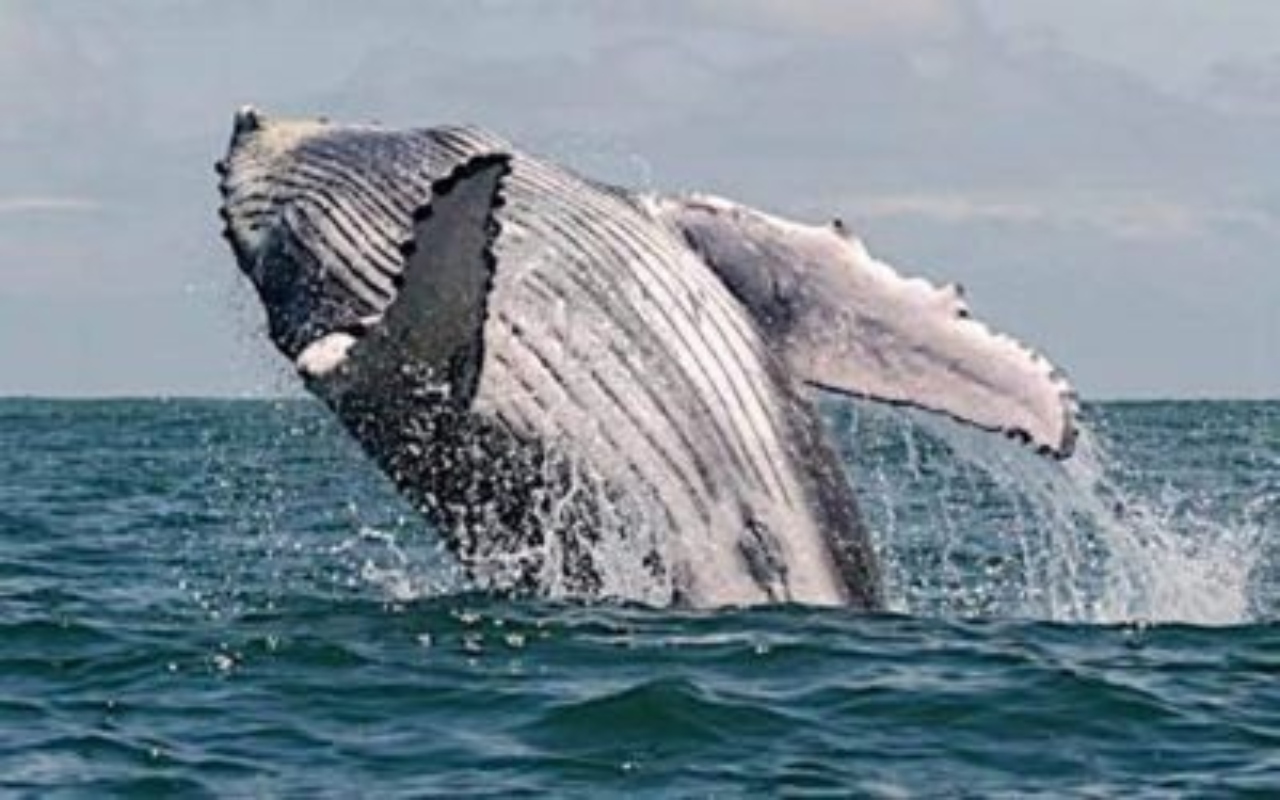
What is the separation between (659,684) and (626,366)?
1.21m

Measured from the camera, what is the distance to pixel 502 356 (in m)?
10.2

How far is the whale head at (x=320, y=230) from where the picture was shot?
32.5ft

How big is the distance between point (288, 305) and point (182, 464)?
27.8 meters

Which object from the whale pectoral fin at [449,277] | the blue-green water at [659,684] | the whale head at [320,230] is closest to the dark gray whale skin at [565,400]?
the whale head at [320,230]

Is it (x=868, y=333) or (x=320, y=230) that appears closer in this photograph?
(x=320, y=230)

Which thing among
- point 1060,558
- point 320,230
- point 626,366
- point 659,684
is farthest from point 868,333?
point 1060,558

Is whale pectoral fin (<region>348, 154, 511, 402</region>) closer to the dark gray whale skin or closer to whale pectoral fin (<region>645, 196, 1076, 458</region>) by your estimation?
the dark gray whale skin

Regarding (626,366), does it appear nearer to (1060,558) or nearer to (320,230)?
(320,230)

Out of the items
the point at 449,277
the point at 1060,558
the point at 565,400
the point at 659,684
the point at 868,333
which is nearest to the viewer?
the point at 449,277

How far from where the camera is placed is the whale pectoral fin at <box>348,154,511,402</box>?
8820mm

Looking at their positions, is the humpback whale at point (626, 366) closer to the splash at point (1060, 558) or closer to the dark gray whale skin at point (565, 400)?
the dark gray whale skin at point (565, 400)

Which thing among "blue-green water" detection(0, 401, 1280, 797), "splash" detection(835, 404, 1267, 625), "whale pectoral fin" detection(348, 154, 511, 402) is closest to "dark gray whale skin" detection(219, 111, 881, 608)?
"blue-green water" detection(0, 401, 1280, 797)

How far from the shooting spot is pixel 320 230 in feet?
33.0

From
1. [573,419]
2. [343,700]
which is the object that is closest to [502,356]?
[573,419]
